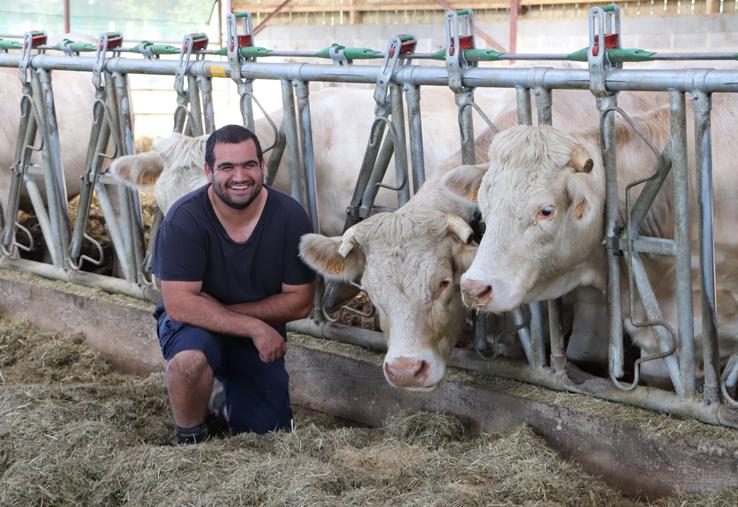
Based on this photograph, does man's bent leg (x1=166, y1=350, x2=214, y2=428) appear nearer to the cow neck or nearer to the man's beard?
the cow neck

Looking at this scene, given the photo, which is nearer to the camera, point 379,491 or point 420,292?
point 379,491

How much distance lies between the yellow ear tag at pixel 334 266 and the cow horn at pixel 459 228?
486mm

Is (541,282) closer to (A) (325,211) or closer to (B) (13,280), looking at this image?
(A) (325,211)

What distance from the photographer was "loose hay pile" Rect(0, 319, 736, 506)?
3494 mm

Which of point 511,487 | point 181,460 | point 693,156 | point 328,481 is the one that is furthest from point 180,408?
point 693,156

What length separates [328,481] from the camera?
3.56m

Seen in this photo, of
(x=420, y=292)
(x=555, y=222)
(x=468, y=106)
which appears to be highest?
(x=468, y=106)

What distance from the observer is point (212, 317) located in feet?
14.0

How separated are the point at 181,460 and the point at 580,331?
78.1 inches

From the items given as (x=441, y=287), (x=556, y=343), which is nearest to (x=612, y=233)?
(x=556, y=343)

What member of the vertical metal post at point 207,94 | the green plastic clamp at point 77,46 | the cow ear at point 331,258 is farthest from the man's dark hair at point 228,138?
the green plastic clamp at point 77,46

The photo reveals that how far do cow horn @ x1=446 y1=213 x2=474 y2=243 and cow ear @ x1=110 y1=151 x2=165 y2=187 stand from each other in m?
1.91

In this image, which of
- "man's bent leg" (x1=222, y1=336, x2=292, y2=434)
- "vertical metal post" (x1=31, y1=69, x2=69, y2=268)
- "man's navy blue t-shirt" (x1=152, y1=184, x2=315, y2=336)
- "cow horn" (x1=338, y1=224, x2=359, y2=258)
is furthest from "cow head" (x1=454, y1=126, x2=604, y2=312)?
"vertical metal post" (x1=31, y1=69, x2=69, y2=268)

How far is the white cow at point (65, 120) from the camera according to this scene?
732cm
